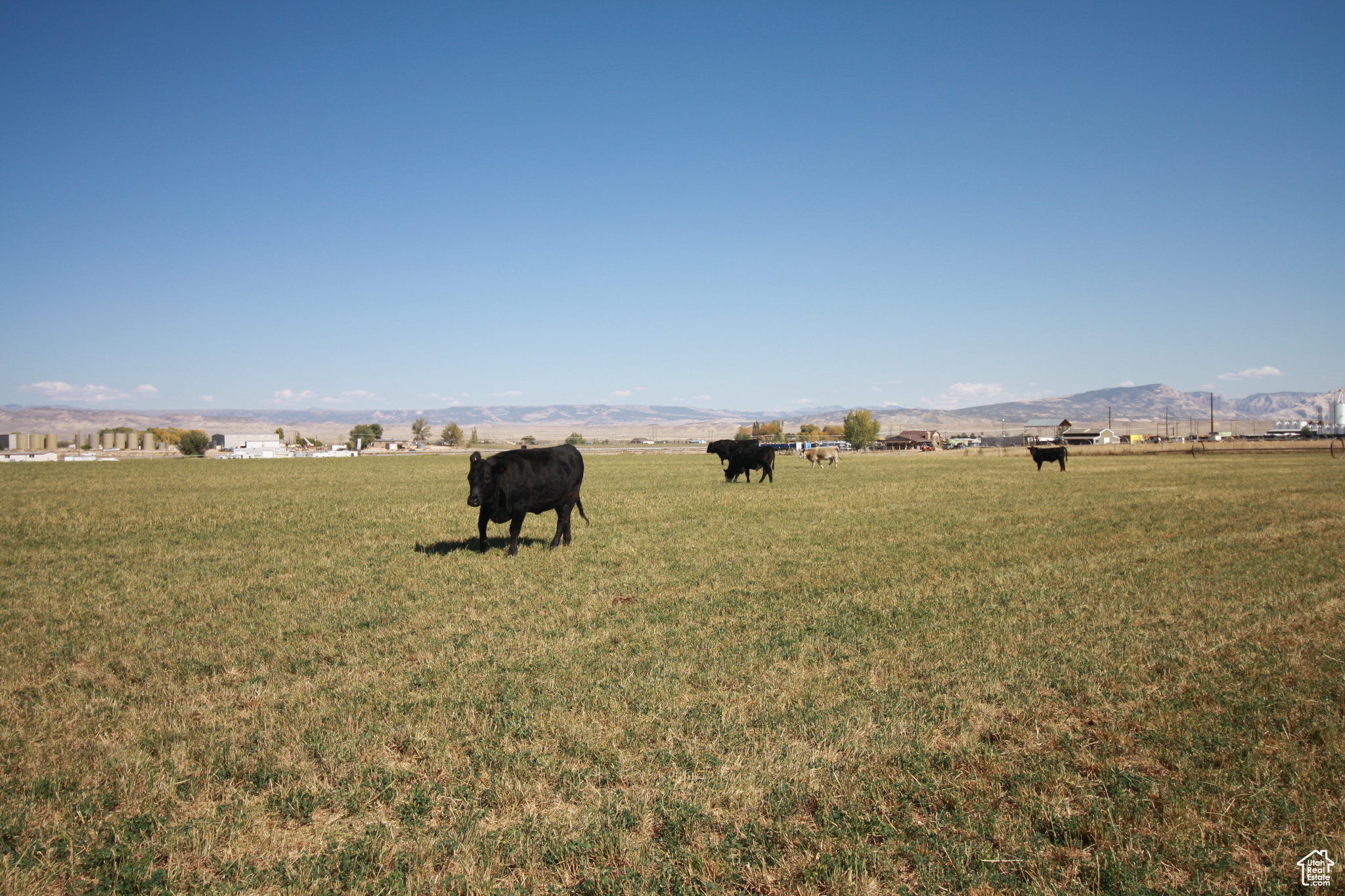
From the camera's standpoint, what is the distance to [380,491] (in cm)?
2908

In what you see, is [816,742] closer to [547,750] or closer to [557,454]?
A: [547,750]

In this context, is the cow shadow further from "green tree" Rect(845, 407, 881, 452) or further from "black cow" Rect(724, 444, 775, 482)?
"green tree" Rect(845, 407, 881, 452)

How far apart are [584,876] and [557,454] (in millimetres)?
11429

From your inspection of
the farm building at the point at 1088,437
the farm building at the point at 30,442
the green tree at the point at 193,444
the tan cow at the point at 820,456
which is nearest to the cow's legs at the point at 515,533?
the tan cow at the point at 820,456

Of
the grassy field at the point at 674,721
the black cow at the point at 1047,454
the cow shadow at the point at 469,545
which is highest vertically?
the black cow at the point at 1047,454

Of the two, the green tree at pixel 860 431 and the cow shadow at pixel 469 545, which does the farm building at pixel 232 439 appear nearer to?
the green tree at pixel 860 431

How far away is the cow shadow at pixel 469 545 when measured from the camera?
14070mm

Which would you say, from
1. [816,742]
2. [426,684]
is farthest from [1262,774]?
[426,684]

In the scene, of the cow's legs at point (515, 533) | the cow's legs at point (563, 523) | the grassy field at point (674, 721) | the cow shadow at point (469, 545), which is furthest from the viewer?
the cow's legs at point (563, 523)

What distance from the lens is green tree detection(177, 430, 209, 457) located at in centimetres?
12206

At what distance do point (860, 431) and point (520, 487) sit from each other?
15653cm

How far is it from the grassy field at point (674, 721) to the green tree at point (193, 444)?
129031mm

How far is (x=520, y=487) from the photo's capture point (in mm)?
13539

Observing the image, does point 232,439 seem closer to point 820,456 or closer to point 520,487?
point 820,456
